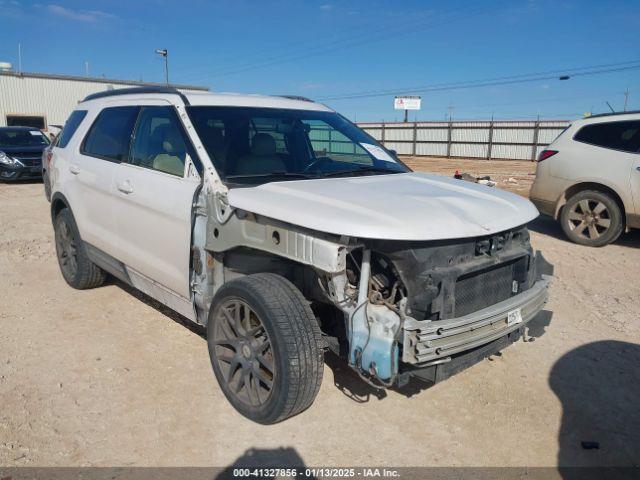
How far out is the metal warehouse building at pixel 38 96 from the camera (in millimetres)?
30156

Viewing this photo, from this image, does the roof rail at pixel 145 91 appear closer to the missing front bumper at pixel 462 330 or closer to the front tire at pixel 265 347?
the front tire at pixel 265 347

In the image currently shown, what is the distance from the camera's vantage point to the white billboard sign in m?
48.0

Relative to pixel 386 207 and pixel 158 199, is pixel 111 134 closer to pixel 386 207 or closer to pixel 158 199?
pixel 158 199

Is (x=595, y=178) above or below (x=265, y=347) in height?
above

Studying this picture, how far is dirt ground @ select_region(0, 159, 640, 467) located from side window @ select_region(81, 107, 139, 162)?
4.81 feet

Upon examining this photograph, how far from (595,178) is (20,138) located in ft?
50.7

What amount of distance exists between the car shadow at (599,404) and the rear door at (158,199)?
103 inches

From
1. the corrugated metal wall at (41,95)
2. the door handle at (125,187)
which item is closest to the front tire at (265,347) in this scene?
the door handle at (125,187)

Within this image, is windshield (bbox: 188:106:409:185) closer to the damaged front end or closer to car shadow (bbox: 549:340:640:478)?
the damaged front end

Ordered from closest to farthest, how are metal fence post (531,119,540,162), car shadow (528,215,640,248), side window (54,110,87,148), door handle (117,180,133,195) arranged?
door handle (117,180,133,195)
side window (54,110,87,148)
car shadow (528,215,640,248)
metal fence post (531,119,540,162)

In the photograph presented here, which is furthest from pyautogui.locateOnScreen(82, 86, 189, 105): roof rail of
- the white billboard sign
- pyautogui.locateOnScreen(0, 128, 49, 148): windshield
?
the white billboard sign

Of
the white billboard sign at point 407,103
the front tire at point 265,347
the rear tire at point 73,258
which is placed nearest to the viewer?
the front tire at point 265,347

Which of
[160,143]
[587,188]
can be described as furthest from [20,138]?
[587,188]

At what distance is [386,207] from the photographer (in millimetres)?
2832
